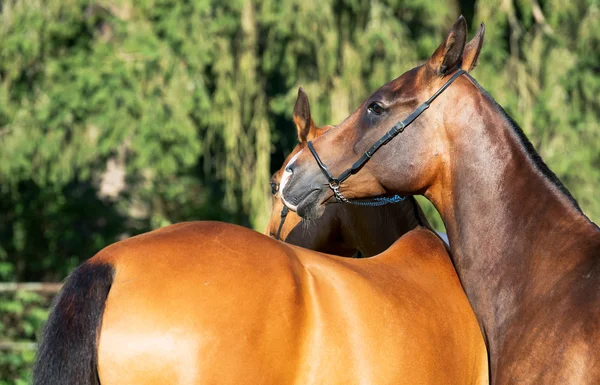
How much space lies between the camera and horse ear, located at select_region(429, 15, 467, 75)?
3.21 meters

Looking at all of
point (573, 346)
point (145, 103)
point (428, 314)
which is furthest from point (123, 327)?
point (145, 103)

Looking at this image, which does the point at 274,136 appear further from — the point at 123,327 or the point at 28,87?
the point at 123,327

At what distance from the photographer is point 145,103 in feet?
31.2

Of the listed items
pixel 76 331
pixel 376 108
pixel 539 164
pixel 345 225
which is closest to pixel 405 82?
pixel 376 108

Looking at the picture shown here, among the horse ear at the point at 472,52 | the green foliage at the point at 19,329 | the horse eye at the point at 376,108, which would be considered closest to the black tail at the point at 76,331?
the horse eye at the point at 376,108

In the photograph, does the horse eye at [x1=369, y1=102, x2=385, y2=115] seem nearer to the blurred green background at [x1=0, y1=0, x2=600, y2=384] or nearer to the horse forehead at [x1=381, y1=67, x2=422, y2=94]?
the horse forehead at [x1=381, y1=67, x2=422, y2=94]

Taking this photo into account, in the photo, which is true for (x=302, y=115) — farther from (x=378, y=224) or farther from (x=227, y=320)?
(x=227, y=320)

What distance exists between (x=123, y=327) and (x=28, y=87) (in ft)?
29.3

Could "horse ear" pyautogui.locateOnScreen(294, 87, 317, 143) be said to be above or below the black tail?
above

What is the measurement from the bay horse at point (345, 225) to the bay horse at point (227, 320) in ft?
3.38

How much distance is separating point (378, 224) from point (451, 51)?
1081 mm

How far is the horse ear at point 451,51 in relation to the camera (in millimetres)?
3213

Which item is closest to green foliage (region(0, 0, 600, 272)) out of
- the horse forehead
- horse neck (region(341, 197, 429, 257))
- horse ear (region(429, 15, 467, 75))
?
horse neck (region(341, 197, 429, 257))

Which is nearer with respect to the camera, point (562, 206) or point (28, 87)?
point (562, 206)
